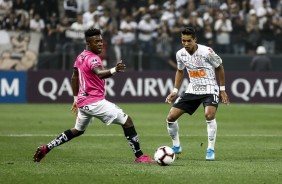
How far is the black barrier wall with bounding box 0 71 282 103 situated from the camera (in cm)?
2923

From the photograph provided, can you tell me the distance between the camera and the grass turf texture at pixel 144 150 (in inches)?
400

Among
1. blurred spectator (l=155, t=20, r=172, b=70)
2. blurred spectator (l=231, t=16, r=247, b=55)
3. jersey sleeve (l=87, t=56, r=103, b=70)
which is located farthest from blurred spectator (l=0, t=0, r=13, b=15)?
jersey sleeve (l=87, t=56, r=103, b=70)

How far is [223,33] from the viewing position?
30766 millimetres

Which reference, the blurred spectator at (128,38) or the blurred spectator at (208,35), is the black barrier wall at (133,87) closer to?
the blurred spectator at (128,38)

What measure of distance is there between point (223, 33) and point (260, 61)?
6.72 feet

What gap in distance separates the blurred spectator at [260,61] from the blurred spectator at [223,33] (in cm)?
131

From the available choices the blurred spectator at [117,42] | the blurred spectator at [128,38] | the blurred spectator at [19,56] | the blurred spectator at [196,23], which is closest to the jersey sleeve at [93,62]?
the blurred spectator at [19,56]

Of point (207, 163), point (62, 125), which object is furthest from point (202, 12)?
point (207, 163)

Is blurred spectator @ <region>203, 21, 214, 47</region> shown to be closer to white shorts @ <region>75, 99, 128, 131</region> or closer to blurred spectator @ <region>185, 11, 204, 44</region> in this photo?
blurred spectator @ <region>185, 11, 204, 44</region>

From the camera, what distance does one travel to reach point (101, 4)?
31531 mm

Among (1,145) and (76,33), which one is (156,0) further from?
(1,145)

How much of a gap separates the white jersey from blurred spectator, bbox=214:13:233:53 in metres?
17.3

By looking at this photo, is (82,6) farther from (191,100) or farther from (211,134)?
(211,134)

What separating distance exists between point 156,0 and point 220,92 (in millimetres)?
19487
